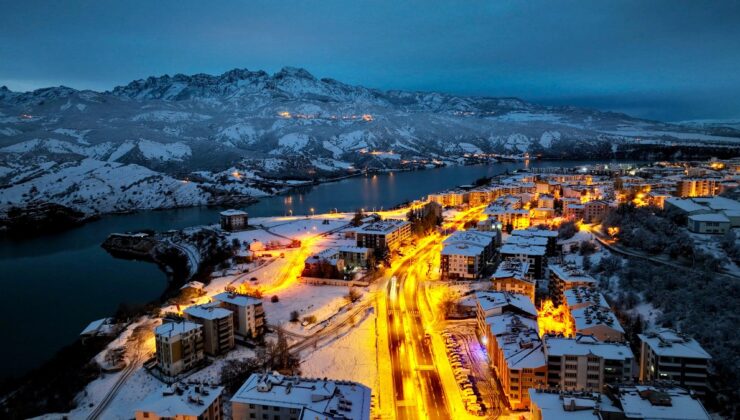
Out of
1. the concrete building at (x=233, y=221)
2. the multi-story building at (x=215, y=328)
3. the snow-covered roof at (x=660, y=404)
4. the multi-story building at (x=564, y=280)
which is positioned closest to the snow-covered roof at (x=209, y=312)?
the multi-story building at (x=215, y=328)

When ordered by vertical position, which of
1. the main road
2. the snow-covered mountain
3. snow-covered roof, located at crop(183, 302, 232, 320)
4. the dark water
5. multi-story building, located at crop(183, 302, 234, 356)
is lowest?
the dark water

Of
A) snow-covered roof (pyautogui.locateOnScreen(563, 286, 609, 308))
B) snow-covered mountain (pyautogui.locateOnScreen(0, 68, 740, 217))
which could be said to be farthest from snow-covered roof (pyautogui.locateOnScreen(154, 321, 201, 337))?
snow-covered mountain (pyautogui.locateOnScreen(0, 68, 740, 217))

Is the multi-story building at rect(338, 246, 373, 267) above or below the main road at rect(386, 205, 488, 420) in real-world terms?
above

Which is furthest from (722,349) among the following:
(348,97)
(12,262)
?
(348,97)

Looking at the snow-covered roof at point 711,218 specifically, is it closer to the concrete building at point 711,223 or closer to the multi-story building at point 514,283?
the concrete building at point 711,223

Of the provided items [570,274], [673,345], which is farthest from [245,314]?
[673,345]

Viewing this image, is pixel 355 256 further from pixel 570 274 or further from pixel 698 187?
pixel 698 187

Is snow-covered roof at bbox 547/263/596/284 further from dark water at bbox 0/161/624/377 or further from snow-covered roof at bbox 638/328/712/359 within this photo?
dark water at bbox 0/161/624/377

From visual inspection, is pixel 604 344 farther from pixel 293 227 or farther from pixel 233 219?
pixel 233 219
